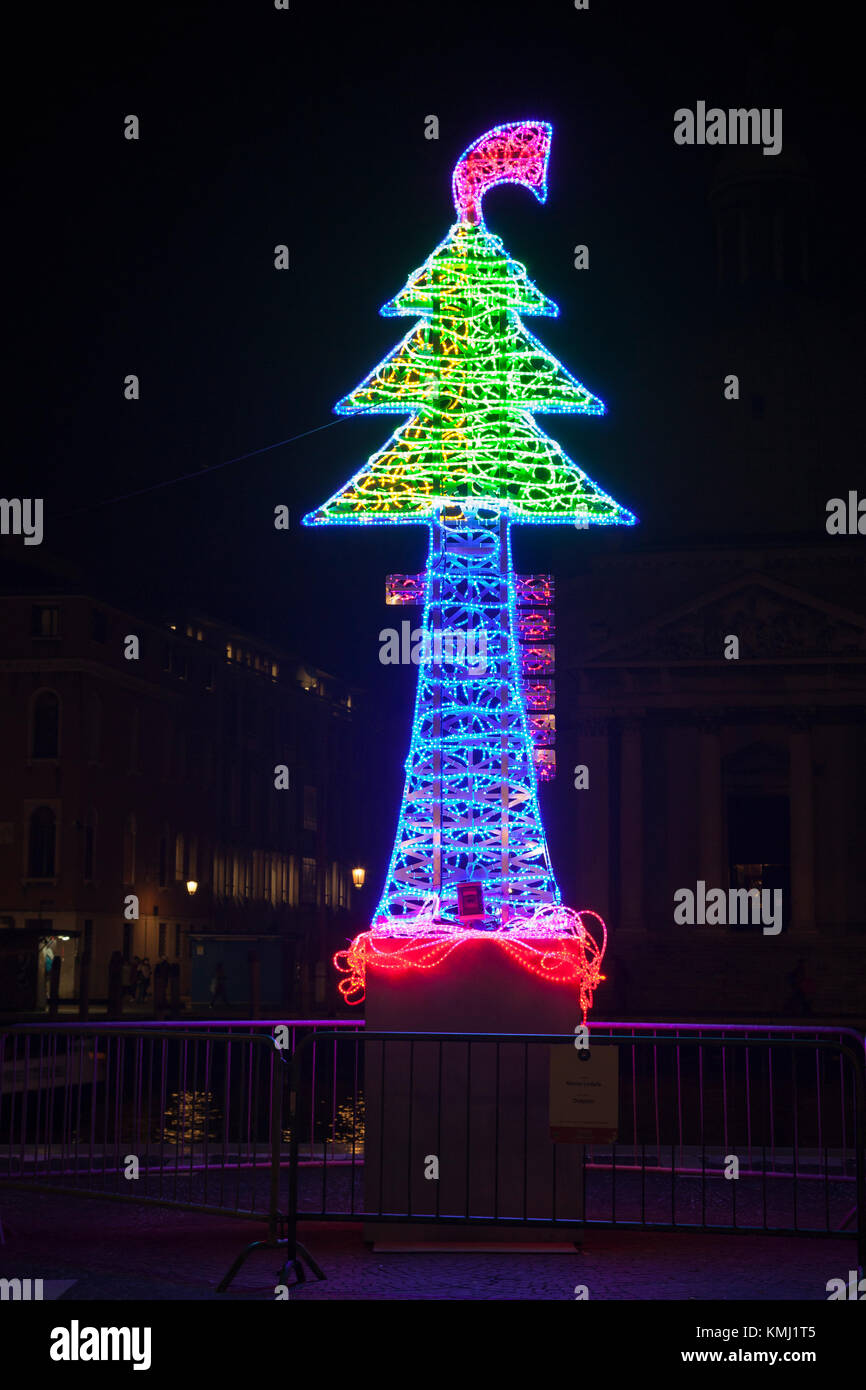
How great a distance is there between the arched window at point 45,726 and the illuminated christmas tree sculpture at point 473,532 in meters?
51.5

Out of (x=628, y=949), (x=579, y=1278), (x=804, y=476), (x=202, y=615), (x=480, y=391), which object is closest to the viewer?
(x=579, y=1278)

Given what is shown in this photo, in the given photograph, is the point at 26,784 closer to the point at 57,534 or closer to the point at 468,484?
the point at 57,534

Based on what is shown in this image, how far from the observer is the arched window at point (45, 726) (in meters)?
63.3

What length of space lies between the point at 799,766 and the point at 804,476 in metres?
20.5

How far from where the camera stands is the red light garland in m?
12.2

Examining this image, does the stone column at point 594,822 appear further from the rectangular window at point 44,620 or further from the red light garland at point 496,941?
the red light garland at point 496,941

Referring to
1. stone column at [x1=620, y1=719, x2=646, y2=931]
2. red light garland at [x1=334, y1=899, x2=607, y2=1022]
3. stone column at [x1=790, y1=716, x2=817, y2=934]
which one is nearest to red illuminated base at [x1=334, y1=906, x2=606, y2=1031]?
red light garland at [x1=334, y1=899, x2=607, y2=1022]

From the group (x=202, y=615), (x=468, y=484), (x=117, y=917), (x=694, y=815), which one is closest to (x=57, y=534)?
(x=202, y=615)

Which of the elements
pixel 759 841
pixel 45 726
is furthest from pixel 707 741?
pixel 45 726

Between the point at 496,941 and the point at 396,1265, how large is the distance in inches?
84.9

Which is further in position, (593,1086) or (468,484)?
A: (468,484)

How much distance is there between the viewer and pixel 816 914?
66.4 metres

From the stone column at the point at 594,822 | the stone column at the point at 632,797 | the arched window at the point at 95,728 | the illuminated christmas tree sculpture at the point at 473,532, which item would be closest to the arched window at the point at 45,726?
the arched window at the point at 95,728

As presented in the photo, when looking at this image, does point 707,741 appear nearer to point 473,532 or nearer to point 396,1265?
point 473,532
